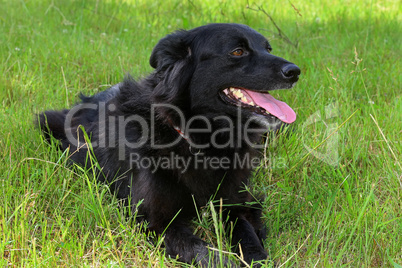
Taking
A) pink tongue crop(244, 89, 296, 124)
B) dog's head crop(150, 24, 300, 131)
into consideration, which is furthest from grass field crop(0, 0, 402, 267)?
dog's head crop(150, 24, 300, 131)

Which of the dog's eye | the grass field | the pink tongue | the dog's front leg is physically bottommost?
the dog's front leg

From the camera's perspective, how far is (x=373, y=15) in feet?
19.2

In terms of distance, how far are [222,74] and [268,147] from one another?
34.9 inches

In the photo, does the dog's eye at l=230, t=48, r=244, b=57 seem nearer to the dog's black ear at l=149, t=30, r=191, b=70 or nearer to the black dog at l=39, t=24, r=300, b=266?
the black dog at l=39, t=24, r=300, b=266

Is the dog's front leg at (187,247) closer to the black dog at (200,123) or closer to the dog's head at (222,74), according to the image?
the black dog at (200,123)

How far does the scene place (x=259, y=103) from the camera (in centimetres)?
261

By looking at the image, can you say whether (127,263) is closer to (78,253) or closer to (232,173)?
(78,253)

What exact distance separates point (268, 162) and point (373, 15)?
3.76 m

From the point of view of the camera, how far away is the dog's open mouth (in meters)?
2.54

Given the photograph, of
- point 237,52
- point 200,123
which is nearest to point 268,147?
point 200,123

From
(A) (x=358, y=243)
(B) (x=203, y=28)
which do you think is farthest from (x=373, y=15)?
(A) (x=358, y=243)

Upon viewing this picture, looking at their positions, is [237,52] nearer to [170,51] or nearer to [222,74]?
[222,74]

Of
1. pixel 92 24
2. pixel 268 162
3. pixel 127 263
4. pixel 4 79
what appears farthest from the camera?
pixel 92 24

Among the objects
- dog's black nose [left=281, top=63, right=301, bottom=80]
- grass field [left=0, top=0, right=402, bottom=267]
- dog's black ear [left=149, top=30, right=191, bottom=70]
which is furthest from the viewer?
dog's black ear [left=149, top=30, right=191, bottom=70]
